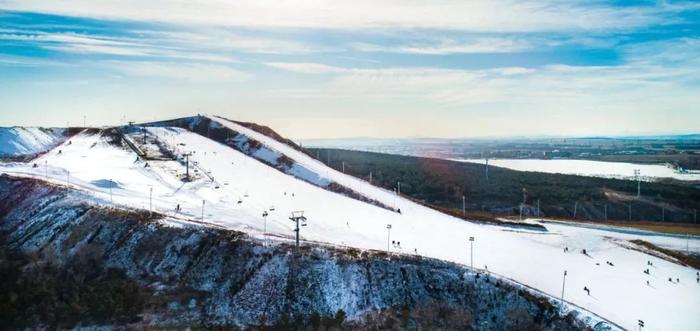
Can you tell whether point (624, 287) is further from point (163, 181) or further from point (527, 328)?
point (163, 181)

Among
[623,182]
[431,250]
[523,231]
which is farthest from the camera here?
[623,182]

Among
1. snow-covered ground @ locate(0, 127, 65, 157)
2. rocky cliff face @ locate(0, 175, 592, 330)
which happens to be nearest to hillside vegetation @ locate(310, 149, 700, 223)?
rocky cliff face @ locate(0, 175, 592, 330)

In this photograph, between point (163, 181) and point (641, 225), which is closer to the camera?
point (163, 181)

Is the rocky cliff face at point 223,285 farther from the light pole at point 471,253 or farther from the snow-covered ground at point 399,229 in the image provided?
the snow-covered ground at point 399,229

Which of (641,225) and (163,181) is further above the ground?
(163,181)

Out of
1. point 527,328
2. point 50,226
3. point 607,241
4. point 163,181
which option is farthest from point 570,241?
point 50,226

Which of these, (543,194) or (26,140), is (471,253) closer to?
(543,194)
